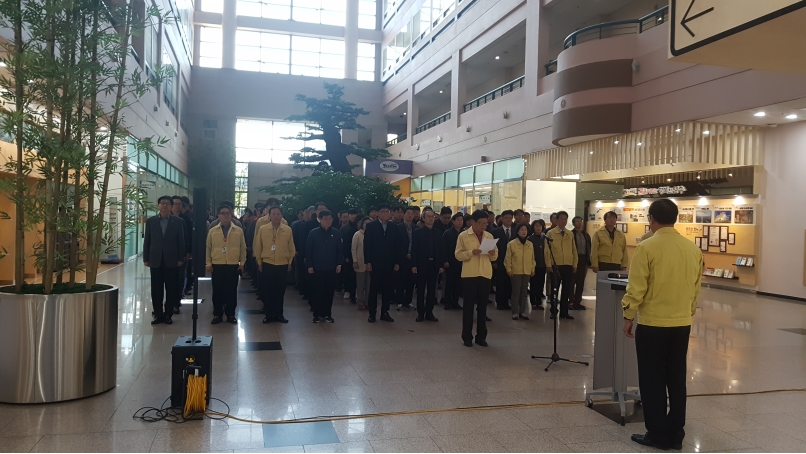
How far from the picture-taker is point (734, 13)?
5.08 metres

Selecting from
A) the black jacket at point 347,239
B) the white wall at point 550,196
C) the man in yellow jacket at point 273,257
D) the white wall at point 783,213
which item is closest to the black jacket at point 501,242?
the black jacket at point 347,239

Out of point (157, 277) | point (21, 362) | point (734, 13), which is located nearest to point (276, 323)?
point (157, 277)

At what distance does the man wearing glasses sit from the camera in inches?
312

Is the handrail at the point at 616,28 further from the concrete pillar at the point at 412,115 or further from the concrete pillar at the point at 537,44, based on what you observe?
the concrete pillar at the point at 412,115

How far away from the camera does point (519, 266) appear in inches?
358

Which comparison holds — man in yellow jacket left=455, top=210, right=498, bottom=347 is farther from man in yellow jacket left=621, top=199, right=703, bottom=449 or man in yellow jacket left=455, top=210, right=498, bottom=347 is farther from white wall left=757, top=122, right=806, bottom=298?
white wall left=757, top=122, right=806, bottom=298

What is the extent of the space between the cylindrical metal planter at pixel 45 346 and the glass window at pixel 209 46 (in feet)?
107

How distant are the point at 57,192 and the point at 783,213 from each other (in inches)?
531

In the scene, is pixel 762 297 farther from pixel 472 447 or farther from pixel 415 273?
pixel 472 447

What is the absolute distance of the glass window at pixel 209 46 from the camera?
113ft

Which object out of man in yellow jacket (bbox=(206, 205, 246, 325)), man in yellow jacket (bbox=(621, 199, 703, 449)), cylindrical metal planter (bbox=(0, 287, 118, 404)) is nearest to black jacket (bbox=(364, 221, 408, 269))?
man in yellow jacket (bbox=(206, 205, 246, 325))

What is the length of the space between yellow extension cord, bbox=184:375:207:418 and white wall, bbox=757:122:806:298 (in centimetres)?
1239

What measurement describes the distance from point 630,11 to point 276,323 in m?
14.5

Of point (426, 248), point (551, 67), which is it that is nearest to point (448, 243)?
point (426, 248)
